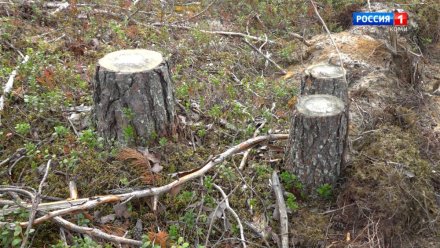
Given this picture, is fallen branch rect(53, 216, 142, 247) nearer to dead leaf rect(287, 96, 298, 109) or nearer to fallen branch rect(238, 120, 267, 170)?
fallen branch rect(238, 120, 267, 170)

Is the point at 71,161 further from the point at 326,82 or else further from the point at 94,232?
the point at 326,82

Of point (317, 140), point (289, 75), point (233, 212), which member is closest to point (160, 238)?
point (233, 212)

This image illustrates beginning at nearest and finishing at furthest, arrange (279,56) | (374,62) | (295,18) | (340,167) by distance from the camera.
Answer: (340,167), (374,62), (279,56), (295,18)

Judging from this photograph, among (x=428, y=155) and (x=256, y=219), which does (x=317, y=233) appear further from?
(x=428, y=155)

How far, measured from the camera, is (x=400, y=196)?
10.7 feet

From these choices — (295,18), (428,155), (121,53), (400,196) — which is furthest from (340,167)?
(295,18)

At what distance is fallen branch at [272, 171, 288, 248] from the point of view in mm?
3141

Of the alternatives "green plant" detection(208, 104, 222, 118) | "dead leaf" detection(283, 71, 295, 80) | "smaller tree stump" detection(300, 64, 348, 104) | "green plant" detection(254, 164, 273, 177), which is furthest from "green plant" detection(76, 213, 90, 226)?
"dead leaf" detection(283, 71, 295, 80)

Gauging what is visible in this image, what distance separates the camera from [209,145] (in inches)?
154

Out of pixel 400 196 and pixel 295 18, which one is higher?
pixel 295 18

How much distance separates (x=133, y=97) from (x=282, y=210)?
1.48 meters

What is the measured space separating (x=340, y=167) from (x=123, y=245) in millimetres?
1860

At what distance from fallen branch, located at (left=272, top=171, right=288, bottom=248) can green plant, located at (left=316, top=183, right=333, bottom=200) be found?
1.05 ft

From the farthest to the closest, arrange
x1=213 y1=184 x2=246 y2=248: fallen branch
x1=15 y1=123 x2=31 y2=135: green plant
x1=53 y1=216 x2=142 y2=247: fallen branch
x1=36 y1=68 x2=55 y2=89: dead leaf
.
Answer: x1=36 y1=68 x2=55 y2=89: dead leaf → x1=15 y1=123 x2=31 y2=135: green plant → x1=213 y1=184 x2=246 y2=248: fallen branch → x1=53 y1=216 x2=142 y2=247: fallen branch
